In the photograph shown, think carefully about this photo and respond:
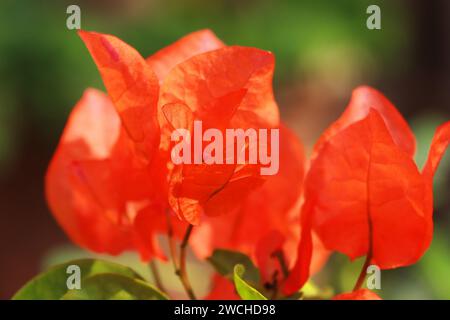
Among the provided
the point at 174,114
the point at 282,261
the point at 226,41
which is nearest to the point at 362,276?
the point at 282,261

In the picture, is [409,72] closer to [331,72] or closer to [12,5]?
[331,72]

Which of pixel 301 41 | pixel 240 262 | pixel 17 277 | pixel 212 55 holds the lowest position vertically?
pixel 17 277

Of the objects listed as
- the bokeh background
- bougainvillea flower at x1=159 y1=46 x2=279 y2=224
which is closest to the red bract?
bougainvillea flower at x1=159 y1=46 x2=279 y2=224

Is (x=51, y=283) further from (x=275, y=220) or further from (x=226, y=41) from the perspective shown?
(x=226, y=41)

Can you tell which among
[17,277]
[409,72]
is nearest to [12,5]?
[17,277]

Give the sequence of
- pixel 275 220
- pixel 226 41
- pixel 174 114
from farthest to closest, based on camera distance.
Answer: pixel 226 41 < pixel 275 220 < pixel 174 114

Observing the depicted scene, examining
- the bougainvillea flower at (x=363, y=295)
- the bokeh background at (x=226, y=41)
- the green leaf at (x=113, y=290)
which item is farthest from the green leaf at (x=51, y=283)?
the bokeh background at (x=226, y=41)

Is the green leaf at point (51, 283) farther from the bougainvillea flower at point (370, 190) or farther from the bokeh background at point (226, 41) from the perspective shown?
the bokeh background at point (226, 41)
